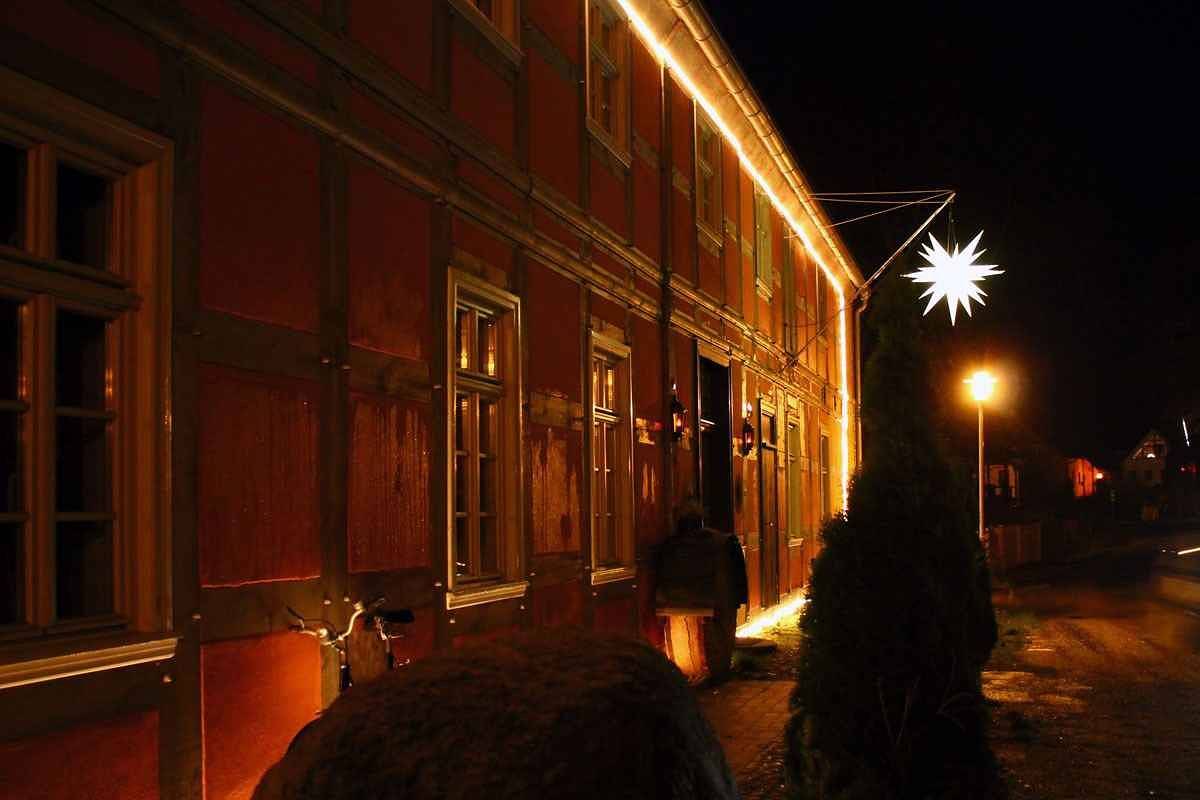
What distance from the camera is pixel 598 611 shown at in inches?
409

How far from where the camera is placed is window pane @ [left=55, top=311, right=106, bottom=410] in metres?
4.68

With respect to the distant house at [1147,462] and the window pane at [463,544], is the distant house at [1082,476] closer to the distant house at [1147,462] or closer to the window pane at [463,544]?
the distant house at [1147,462]

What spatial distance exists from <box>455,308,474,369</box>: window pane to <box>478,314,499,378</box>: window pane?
0.75 feet

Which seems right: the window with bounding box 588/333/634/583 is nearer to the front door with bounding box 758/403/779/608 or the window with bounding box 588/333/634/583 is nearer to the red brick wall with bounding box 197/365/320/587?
the red brick wall with bounding box 197/365/320/587

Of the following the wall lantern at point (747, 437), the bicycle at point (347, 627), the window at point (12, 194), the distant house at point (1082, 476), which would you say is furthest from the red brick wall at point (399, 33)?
the distant house at point (1082, 476)

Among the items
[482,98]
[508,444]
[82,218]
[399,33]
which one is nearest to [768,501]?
[508,444]

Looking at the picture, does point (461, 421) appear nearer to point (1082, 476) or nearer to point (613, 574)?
point (613, 574)

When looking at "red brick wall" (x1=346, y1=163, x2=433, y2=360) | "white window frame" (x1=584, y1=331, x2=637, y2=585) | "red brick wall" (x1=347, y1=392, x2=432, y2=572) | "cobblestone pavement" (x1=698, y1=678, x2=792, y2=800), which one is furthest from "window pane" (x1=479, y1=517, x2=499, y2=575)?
"white window frame" (x1=584, y1=331, x2=637, y2=585)

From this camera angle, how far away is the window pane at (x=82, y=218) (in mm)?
4727

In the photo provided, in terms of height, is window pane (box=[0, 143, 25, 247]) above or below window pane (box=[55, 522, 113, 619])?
above

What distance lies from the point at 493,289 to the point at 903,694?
14.0ft

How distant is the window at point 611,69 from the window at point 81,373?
682 centimetres

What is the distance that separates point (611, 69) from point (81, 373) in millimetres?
7782

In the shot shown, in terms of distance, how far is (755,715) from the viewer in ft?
33.3
